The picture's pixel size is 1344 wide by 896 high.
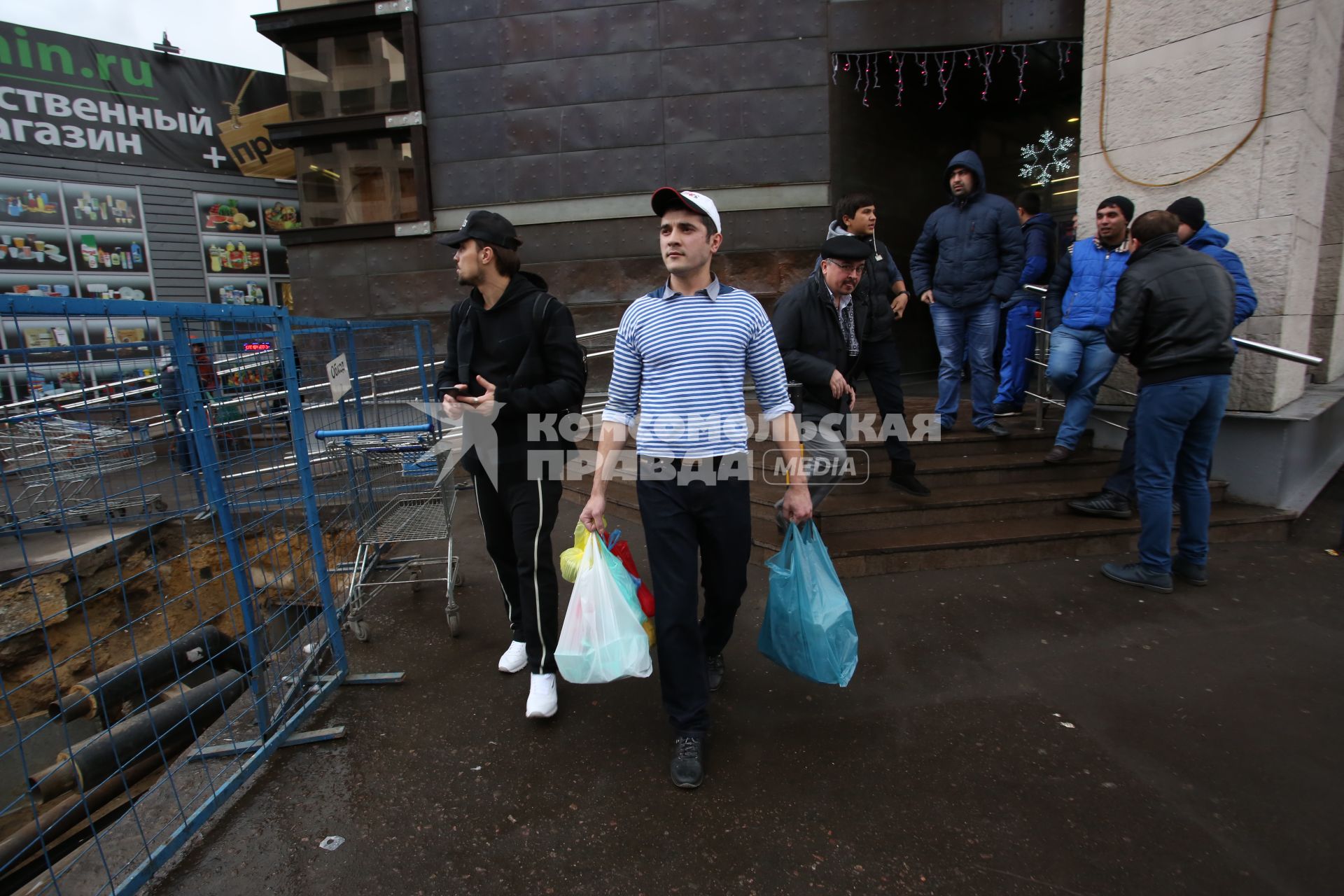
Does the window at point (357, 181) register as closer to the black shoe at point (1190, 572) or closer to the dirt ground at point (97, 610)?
the dirt ground at point (97, 610)

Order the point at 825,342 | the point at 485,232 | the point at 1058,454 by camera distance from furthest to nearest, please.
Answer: the point at 1058,454 < the point at 825,342 < the point at 485,232

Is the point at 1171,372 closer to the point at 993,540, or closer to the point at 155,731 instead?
the point at 993,540

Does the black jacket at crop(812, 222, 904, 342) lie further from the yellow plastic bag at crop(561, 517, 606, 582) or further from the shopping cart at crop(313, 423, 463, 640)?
the shopping cart at crop(313, 423, 463, 640)

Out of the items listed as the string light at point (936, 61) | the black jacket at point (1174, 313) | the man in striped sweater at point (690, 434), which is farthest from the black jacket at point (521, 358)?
the string light at point (936, 61)

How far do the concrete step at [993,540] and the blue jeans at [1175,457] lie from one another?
1.68 feet

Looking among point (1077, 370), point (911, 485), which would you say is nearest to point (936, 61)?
point (1077, 370)

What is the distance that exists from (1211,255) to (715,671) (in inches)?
161

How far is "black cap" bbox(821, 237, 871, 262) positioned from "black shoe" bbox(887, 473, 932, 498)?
1.79m

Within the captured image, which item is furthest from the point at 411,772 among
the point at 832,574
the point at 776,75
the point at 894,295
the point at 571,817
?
the point at 776,75

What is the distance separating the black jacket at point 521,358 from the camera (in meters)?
2.84

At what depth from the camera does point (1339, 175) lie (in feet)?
21.8

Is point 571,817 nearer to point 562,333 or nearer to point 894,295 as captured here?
point 562,333

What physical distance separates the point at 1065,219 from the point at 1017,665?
26.9 feet

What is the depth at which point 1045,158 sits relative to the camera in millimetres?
9680
